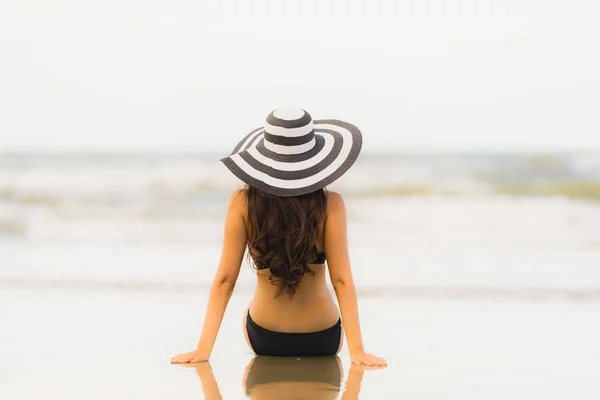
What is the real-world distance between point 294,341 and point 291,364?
107mm

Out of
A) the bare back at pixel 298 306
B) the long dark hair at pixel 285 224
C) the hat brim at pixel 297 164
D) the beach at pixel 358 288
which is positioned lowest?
the beach at pixel 358 288

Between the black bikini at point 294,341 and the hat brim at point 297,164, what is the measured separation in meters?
0.78

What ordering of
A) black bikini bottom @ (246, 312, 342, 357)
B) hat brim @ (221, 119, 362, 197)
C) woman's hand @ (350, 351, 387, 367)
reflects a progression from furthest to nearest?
black bikini bottom @ (246, 312, 342, 357)
woman's hand @ (350, 351, 387, 367)
hat brim @ (221, 119, 362, 197)

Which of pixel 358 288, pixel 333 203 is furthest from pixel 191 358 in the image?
pixel 358 288

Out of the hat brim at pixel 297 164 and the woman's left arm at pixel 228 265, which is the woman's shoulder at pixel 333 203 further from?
the woman's left arm at pixel 228 265

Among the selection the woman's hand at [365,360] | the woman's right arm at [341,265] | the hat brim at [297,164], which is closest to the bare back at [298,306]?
the woman's right arm at [341,265]

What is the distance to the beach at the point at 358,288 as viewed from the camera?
3605mm

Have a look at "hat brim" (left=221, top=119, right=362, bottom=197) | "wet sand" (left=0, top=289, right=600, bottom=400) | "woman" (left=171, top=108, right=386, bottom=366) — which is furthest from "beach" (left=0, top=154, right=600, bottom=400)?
"hat brim" (left=221, top=119, right=362, bottom=197)

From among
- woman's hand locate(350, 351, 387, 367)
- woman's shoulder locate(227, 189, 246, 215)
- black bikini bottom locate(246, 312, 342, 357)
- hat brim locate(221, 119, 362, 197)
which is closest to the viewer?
hat brim locate(221, 119, 362, 197)

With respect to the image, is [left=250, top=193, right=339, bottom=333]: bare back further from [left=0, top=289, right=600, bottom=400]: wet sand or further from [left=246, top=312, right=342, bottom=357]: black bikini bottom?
[left=0, top=289, right=600, bottom=400]: wet sand

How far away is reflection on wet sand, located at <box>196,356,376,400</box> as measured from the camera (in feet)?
10.8

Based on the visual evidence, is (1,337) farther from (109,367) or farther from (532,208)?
(532,208)

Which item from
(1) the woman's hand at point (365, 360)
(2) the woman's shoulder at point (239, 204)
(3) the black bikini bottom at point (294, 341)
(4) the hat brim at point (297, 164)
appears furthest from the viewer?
(3) the black bikini bottom at point (294, 341)

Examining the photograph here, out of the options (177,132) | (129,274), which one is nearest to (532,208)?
(129,274)
